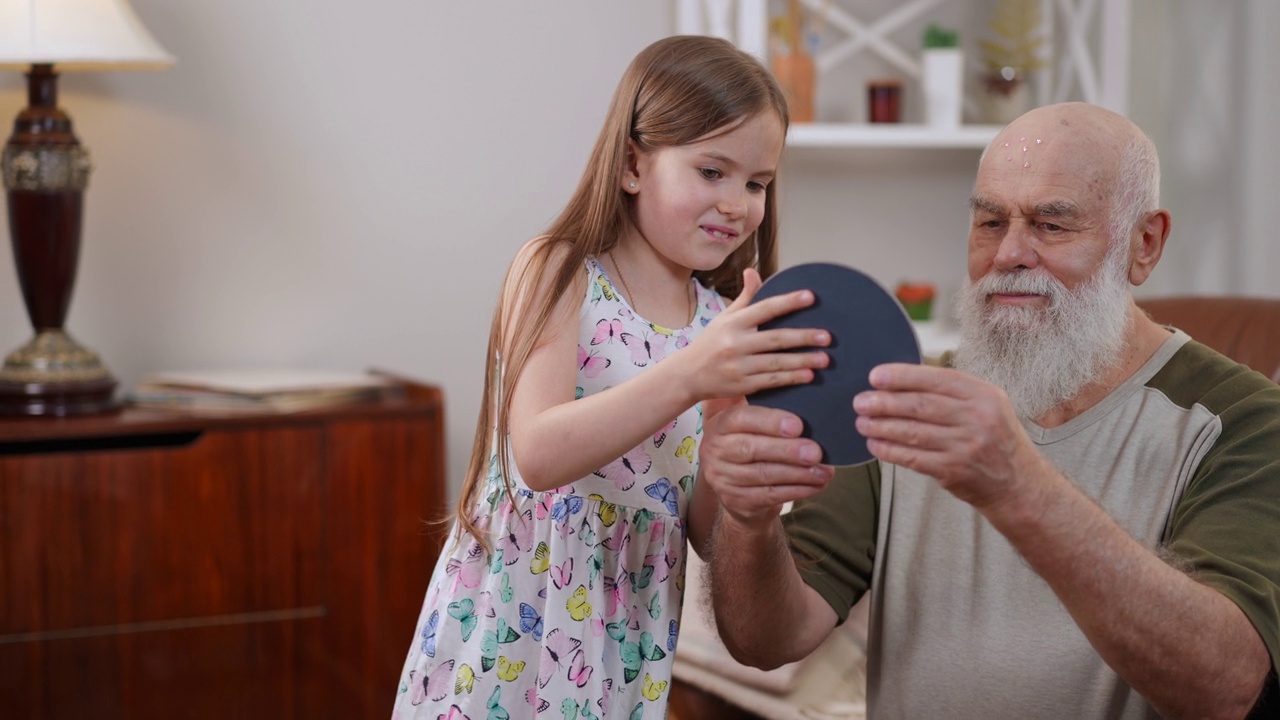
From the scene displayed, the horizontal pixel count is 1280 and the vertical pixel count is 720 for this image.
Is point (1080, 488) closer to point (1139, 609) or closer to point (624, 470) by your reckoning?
point (1139, 609)

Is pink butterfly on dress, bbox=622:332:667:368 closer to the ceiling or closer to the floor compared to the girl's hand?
closer to the floor

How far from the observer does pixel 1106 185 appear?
145cm

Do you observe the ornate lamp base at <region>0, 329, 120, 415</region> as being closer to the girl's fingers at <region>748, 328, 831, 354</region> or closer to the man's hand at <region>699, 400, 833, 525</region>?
the man's hand at <region>699, 400, 833, 525</region>

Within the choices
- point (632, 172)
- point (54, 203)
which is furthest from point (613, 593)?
point (54, 203)

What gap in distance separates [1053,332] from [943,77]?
175 cm

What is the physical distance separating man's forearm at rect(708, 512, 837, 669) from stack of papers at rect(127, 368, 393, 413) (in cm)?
126

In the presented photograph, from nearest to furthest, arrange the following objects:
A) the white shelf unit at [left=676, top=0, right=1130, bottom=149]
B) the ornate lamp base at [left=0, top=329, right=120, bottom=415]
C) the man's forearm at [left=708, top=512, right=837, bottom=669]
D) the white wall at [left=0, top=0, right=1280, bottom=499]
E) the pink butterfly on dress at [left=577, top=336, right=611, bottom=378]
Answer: the man's forearm at [left=708, top=512, right=837, bottom=669] → the pink butterfly on dress at [left=577, top=336, right=611, bottom=378] → the ornate lamp base at [left=0, top=329, right=120, bottom=415] → the white wall at [left=0, top=0, right=1280, bottom=499] → the white shelf unit at [left=676, top=0, right=1130, bottom=149]

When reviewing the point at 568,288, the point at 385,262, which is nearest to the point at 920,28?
the point at 385,262

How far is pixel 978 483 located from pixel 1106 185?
1.82 feet

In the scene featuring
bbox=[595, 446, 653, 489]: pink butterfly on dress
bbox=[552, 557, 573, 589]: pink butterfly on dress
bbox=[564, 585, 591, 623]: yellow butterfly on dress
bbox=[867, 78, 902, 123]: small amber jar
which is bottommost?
bbox=[564, 585, 591, 623]: yellow butterfly on dress

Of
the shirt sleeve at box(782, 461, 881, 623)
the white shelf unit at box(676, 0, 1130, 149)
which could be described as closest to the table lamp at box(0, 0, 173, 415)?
the white shelf unit at box(676, 0, 1130, 149)

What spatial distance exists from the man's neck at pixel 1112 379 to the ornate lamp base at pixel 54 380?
1.76 meters

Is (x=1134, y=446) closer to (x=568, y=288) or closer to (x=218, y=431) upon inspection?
(x=568, y=288)

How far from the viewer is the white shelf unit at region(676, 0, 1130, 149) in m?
2.97
